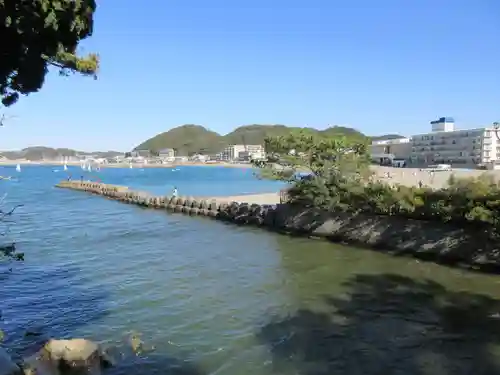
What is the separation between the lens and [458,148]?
109938 millimetres

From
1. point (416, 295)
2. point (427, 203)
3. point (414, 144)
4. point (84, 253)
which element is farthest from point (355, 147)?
point (414, 144)

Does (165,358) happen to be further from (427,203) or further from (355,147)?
(355,147)

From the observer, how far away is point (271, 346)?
29.7ft

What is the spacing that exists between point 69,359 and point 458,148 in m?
116

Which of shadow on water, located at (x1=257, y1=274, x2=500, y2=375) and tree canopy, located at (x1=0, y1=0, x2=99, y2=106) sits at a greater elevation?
tree canopy, located at (x1=0, y1=0, x2=99, y2=106)

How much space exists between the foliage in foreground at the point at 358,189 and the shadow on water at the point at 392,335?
4763 millimetres

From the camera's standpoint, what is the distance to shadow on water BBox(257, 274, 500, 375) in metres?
8.13

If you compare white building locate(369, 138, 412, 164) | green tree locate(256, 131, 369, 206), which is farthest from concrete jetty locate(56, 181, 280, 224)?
white building locate(369, 138, 412, 164)

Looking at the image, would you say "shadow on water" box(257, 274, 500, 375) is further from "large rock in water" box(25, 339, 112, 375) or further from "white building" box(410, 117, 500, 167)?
"white building" box(410, 117, 500, 167)

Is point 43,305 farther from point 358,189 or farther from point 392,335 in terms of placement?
point 358,189

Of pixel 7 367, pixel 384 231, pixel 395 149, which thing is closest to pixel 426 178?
pixel 384 231

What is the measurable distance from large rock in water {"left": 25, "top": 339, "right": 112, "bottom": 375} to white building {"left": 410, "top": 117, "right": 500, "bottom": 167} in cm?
9188

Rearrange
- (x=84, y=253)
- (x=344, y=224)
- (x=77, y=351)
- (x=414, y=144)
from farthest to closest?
(x=414, y=144), (x=344, y=224), (x=84, y=253), (x=77, y=351)

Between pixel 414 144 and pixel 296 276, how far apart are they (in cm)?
12509
